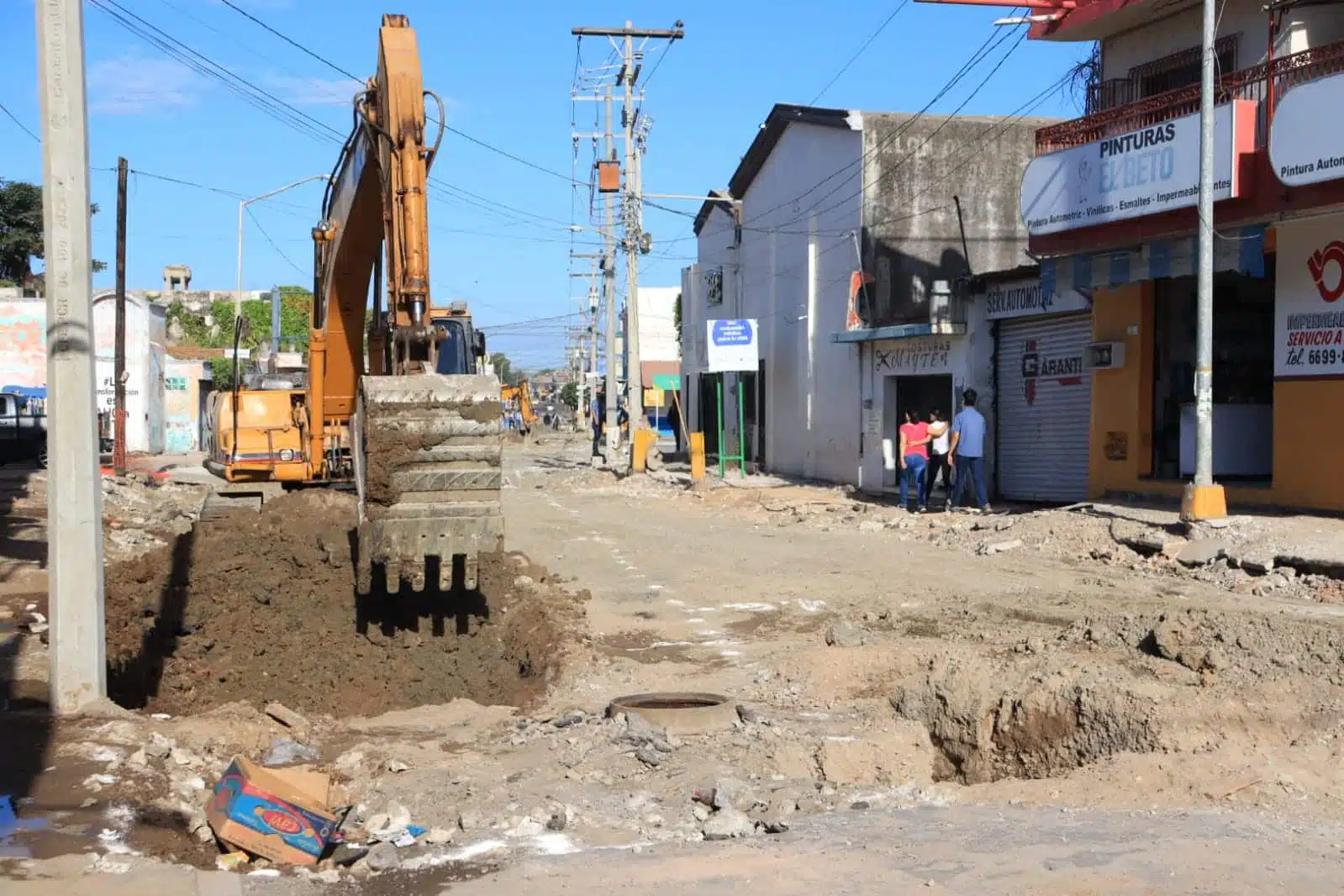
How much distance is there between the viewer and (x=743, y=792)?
22.1 ft

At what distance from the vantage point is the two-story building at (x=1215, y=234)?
15078 millimetres

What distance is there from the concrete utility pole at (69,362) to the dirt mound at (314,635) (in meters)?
2.33

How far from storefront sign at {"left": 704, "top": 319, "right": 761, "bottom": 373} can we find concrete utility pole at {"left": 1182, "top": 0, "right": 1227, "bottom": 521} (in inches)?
532

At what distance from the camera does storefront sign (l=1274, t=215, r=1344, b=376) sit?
1504 cm

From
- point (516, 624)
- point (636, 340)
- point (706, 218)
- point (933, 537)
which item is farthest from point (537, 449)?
point (516, 624)

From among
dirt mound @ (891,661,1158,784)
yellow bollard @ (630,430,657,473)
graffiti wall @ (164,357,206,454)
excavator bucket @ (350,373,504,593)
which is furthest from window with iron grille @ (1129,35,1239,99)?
graffiti wall @ (164,357,206,454)

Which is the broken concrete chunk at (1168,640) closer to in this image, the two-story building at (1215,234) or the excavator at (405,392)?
the excavator at (405,392)

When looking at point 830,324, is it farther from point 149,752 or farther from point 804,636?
point 149,752

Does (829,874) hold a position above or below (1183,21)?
below

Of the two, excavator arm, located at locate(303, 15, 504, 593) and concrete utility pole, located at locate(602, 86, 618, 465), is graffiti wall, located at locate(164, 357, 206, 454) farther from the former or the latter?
excavator arm, located at locate(303, 15, 504, 593)

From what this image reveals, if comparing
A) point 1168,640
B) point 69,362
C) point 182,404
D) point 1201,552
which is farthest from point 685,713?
point 182,404

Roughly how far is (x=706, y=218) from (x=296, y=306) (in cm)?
2817

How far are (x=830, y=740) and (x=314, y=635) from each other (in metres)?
5.18

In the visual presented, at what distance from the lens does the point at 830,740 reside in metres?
7.77
